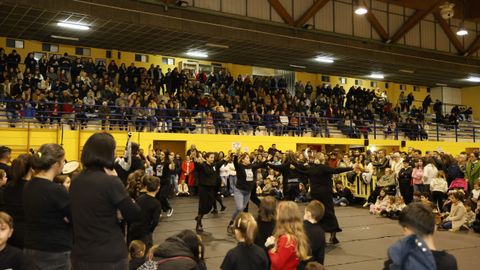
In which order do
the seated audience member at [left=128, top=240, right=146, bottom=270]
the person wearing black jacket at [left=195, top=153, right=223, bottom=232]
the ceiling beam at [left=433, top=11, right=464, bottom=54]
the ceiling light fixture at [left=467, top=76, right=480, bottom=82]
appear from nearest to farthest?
the seated audience member at [left=128, top=240, right=146, bottom=270] → the person wearing black jacket at [left=195, top=153, right=223, bottom=232] → the ceiling beam at [left=433, top=11, right=464, bottom=54] → the ceiling light fixture at [left=467, top=76, right=480, bottom=82]

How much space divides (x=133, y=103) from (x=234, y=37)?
17.9ft

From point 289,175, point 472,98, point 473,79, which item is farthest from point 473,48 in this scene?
point 289,175

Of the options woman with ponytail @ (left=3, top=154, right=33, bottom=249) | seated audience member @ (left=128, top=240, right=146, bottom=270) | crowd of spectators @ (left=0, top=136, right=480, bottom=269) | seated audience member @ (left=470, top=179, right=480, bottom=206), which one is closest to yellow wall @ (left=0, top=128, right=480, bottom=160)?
crowd of spectators @ (left=0, top=136, right=480, bottom=269)

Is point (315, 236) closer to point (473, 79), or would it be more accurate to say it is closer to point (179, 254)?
point (179, 254)

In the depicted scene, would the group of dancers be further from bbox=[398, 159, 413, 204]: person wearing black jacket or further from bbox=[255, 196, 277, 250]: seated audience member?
bbox=[398, 159, 413, 204]: person wearing black jacket

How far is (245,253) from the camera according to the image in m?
4.31

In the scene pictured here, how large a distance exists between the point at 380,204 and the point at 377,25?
14667mm

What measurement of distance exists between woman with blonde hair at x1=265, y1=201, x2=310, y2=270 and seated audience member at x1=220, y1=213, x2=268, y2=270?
31 centimetres

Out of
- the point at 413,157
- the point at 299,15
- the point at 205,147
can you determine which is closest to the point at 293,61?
the point at 299,15

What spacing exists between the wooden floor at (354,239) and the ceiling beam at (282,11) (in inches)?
464

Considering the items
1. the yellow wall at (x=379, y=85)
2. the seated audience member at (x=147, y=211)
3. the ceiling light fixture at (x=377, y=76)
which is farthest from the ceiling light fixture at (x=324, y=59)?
the seated audience member at (x=147, y=211)

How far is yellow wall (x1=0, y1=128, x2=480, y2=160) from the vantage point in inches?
667

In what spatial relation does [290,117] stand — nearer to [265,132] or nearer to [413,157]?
[265,132]

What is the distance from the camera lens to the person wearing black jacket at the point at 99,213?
134 inches
